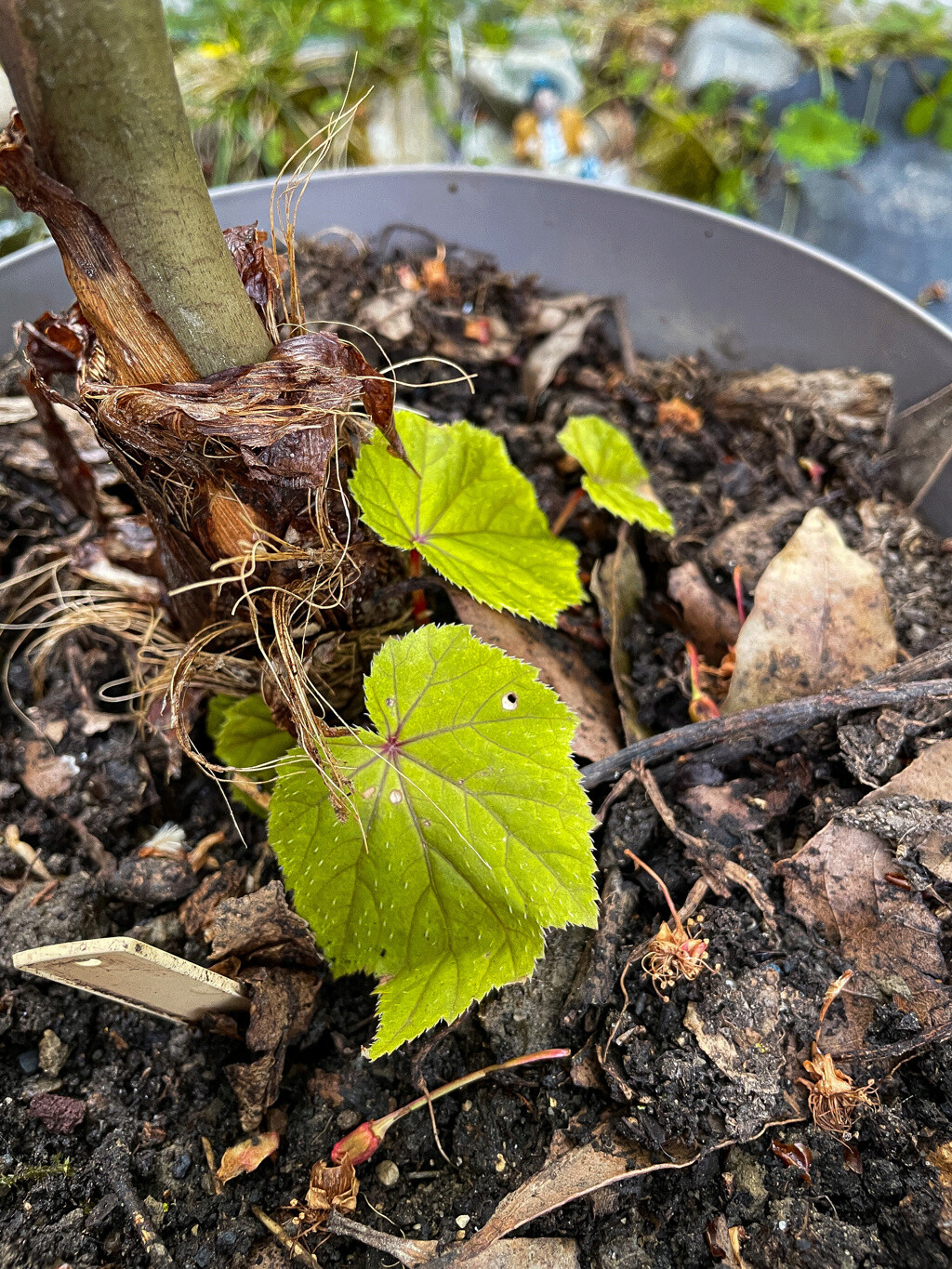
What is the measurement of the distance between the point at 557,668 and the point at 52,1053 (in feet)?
2.11

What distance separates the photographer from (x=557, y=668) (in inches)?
37.7

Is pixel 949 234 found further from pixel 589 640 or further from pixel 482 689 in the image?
pixel 482 689

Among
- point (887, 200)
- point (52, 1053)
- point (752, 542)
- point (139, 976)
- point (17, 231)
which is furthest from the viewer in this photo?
point (887, 200)

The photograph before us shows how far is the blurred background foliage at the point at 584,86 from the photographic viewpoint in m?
1.95

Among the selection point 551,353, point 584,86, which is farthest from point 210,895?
point 584,86

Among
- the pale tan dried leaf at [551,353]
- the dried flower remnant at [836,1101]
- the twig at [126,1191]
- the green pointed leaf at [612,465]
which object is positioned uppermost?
the pale tan dried leaf at [551,353]

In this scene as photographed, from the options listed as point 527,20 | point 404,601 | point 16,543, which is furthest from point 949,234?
point 16,543

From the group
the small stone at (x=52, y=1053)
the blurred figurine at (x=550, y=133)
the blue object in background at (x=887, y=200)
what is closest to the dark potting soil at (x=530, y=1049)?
the small stone at (x=52, y=1053)

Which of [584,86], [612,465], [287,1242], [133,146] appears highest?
[133,146]

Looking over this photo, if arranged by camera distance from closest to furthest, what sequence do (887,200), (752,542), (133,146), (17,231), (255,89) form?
(133,146) → (752,542) → (17,231) → (887,200) → (255,89)

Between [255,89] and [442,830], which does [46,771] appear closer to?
[442,830]

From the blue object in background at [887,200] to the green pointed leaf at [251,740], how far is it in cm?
170

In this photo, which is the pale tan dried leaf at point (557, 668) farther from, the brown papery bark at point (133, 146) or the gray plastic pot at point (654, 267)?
the gray plastic pot at point (654, 267)

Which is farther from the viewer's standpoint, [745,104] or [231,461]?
[745,104]
